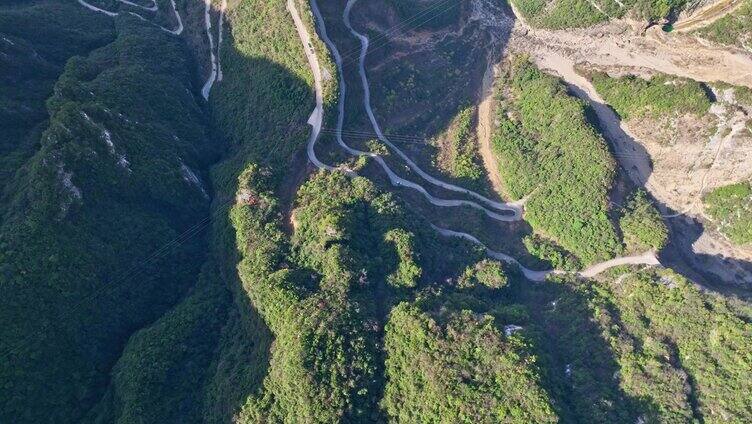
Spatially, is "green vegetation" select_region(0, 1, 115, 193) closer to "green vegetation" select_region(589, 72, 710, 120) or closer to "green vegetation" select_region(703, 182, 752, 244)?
"green vegetation" select_region(589, 72, 710, 120)

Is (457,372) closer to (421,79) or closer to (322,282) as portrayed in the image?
(322,282)

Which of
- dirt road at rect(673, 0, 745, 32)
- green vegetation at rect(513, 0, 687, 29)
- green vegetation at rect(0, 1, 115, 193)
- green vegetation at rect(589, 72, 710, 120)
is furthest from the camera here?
green vegetation at rect(513, 0, 687, 29)

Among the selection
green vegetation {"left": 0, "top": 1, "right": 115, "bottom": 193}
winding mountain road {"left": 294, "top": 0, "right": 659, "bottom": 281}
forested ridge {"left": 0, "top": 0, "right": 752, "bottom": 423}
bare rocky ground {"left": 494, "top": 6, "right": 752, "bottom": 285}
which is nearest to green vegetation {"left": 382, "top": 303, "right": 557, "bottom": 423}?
forested ridge {"left": 0, "top": 0, "right": 752, "bottom": 423}

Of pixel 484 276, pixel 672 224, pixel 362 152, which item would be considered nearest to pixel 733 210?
pixel 672 224

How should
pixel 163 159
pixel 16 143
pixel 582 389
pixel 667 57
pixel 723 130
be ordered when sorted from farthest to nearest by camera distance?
pixel 667 57, pixel 723 130, pixel 163 159, pixel 16 143, pixel 582 389

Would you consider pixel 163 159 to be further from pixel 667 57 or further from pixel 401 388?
pixel 667 57

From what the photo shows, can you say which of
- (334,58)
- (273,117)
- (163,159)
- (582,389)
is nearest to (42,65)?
(163,159)
